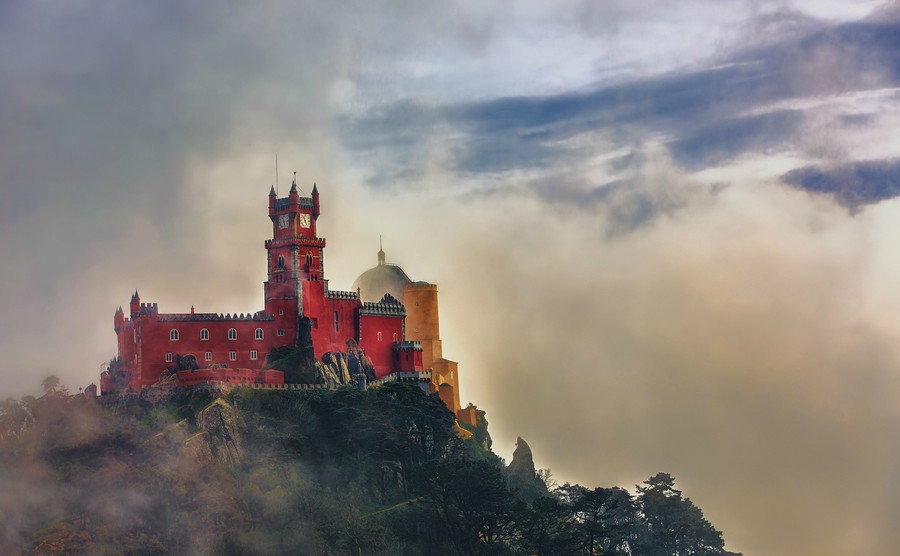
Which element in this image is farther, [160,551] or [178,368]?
[178,368]

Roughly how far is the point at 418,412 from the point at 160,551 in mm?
26731

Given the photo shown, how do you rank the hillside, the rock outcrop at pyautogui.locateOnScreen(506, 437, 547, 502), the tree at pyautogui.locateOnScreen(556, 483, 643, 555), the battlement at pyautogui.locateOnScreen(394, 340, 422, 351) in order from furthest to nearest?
the rock outcrop at pyautogui.locateOnScreen(506, 437, 547, 502)
the battlement at pyautogui.locateOnScreen(394, 340, 422, 351)
the tree at pyautogui.locateOnScreen(556, 483, 643, 555)
the hillside

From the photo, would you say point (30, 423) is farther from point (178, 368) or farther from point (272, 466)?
point (272, 466)

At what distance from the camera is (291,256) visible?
456 feet

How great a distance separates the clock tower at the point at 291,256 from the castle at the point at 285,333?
0.30ft

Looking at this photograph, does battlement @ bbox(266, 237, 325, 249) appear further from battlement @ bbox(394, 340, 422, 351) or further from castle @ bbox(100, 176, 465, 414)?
battlement @ bbox(394, 340, 422, 351)

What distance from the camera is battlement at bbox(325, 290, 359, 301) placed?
5546 inches

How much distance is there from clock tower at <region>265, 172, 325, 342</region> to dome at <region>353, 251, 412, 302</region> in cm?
1728

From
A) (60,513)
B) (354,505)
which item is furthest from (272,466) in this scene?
(60,513)

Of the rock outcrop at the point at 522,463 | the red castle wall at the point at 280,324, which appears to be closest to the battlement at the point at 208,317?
the red castle wall at the point at 280,324

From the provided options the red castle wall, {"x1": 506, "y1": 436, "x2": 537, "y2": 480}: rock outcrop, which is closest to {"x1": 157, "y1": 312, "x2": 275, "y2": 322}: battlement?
the red castle wall

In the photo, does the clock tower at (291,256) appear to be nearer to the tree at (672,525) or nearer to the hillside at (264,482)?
the hillside at (264,482)

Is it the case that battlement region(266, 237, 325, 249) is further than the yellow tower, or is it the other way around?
the yellow tower

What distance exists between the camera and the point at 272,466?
4990 inches
